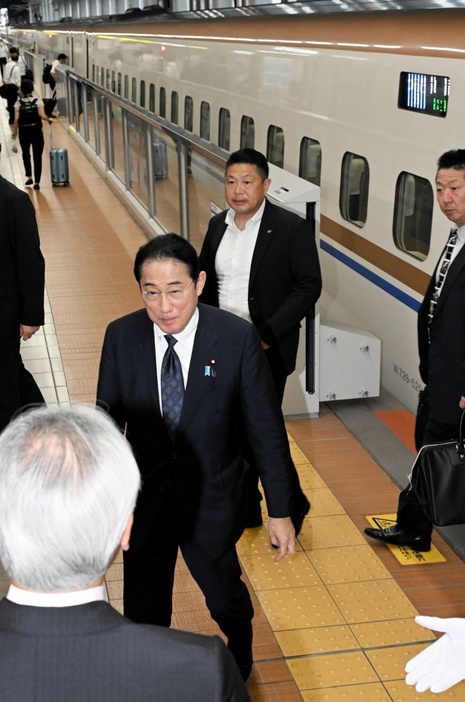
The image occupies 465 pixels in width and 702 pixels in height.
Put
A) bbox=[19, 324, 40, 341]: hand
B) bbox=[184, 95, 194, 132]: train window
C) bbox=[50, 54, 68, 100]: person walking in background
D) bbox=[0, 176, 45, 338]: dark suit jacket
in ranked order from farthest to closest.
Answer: bbox=[50, 54, 68, 100]: person walking in background, bbox=[184, 95, 194, 132]: train window, bbox=[19, 324, 40, 341]: hand, bbox=[0, 176, 45, 338]: dark suit jacket

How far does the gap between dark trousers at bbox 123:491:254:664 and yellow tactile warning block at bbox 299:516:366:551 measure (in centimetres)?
146

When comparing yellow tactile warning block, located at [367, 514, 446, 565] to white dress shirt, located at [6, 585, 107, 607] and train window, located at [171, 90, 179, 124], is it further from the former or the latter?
train window, located at [171, 90, 179, 124]

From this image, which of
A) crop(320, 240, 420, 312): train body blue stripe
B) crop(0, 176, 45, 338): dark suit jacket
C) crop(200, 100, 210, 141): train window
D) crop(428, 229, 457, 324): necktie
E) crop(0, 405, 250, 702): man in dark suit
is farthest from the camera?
crop(200, 100, 210, 141): train window

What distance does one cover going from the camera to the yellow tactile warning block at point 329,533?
4.96m

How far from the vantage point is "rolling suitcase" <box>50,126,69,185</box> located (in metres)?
15.7

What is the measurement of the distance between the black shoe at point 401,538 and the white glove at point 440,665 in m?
1.00

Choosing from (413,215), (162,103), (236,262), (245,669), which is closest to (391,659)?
(245,669)

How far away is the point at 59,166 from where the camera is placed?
15.9m

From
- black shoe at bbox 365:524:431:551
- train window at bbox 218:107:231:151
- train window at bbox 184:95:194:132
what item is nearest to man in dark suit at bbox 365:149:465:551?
black shoe at bbox 365:524:431:551

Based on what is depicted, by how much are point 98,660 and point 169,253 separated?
171 cm

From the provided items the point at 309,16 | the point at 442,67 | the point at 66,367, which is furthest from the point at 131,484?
the point at 309,16

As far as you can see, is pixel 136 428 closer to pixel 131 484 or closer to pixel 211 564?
pixel 211 564

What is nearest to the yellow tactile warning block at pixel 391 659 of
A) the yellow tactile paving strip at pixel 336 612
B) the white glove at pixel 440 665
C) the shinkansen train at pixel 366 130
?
the yellow tactile paving strip at pixel 336 612

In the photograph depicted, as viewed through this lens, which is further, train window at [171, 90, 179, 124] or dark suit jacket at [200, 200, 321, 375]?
train window at [171, 90, 179, 124]
